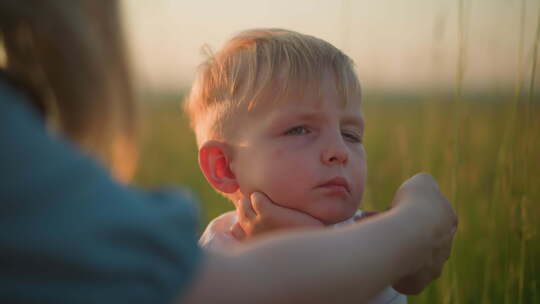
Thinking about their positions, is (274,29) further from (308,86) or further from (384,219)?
(384,219)

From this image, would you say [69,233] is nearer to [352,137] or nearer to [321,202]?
[321,202]

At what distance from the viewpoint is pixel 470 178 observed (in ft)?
7.80

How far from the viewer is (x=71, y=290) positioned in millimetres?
539

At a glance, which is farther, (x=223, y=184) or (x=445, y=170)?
(x=445, y=170)

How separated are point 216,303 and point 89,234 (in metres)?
0.16

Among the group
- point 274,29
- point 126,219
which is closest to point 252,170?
point 274,29

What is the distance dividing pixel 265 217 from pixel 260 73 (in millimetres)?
390

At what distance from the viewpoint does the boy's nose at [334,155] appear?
4.36 feet

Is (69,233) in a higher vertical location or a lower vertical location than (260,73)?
lower

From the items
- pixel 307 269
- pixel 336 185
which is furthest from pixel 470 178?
pixel 307 269

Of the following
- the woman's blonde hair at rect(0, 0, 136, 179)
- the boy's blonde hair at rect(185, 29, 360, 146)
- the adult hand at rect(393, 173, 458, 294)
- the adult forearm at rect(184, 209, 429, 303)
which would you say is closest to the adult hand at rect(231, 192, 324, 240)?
the boy's blonde hair at rect(185, 29, 360, 146)

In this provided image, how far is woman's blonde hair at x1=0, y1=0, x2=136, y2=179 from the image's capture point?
65cm

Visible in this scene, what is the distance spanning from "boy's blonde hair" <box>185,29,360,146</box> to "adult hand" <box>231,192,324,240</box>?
0.22m

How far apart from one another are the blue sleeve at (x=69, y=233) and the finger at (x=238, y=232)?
2.84 ft
